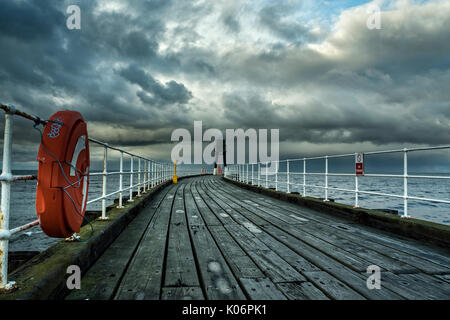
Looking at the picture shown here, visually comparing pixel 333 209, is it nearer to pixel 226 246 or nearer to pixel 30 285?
A: pixel 226 246

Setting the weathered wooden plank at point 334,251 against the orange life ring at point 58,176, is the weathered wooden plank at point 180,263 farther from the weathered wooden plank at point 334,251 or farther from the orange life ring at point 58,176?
the weathered wooden plank at point 334,251

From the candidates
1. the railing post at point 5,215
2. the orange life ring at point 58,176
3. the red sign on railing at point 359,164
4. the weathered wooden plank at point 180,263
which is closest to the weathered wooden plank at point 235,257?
the weathered wooden plank at point 180,263

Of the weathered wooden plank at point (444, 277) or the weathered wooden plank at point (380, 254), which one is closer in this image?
the weathered wooden plank at point (444, 277)

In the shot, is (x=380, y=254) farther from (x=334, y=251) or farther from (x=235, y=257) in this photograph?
(x=235, y=257)

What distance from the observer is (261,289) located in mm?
1808

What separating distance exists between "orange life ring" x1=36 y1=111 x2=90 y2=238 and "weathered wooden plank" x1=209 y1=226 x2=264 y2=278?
4.09ft

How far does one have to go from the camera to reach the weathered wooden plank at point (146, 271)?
5.70 ft

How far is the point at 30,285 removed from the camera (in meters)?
1.48

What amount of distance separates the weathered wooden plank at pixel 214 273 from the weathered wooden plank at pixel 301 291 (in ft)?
0.97

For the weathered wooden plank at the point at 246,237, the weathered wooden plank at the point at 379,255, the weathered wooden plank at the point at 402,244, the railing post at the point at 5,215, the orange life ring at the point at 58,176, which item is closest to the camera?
the railing post at the point at 5,215

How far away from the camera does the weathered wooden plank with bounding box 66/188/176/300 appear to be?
68.8 inches

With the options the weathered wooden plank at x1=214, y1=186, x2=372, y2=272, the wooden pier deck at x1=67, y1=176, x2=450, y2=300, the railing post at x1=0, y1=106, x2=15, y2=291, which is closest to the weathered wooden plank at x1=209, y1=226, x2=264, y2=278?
the wooden pier deck at x1=67, y1=176, x2=450, y2=300
